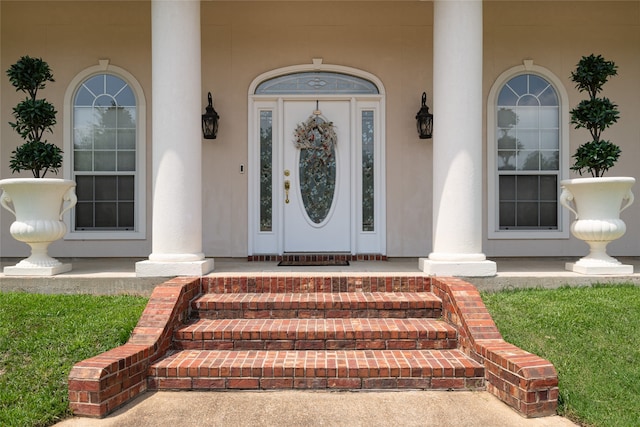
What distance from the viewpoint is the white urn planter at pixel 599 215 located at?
17.1ft

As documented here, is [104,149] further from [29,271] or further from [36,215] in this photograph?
[29,271]

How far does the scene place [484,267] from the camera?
5082 mm

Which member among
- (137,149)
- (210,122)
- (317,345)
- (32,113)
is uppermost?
(210,122)

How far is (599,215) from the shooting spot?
5.30 meters

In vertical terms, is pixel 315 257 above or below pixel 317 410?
above

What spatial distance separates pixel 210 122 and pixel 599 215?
16.6 ft

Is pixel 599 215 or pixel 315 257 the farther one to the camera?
pixel 315 257

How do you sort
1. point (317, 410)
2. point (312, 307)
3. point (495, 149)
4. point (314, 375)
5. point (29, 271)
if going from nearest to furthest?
point (317, 410), point (314, 375), point (312, 307), point (29, 271), point (495, 149)

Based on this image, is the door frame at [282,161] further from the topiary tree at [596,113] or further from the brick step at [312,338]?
the brick step at [312,338]

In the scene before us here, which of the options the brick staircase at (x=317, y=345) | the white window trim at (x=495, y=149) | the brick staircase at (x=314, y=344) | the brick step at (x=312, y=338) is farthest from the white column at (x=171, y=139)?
the white window trim at (x=495, y=149)

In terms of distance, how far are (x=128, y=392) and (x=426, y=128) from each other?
5.11 m

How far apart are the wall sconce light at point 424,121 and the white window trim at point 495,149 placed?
942 millimetres

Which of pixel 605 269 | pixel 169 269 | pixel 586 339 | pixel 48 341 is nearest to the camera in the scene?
pixel 48 341

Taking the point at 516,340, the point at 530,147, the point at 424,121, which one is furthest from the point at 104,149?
the point at 530,147
